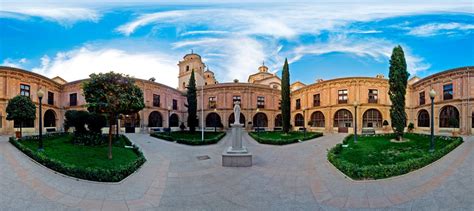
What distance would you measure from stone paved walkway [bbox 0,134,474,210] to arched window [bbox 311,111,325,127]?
22.5 m

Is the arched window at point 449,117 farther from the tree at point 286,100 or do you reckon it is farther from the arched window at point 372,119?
the tree at point 286,100

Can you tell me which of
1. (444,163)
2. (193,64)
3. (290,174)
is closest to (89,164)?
(290,174)

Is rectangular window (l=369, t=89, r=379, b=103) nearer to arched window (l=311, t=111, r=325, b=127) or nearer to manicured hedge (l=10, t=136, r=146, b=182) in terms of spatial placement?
arched window (l=311, t=111, r=325, b=127)

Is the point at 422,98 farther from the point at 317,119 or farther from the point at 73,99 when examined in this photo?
the point at 73,99

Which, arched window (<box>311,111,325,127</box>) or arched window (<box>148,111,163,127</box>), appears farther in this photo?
arched window (<box>148,111,163,127</box>)

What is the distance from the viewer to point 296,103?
112ft

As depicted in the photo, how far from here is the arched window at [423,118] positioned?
2411 cm

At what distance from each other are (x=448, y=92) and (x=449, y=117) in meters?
2.55

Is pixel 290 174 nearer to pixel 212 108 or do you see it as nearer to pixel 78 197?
pixel 78 197

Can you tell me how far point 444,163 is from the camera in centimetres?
755

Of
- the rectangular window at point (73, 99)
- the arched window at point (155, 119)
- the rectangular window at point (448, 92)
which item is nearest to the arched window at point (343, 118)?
the rectangular window at point (448, 92)

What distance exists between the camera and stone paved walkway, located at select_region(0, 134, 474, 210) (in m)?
4.54

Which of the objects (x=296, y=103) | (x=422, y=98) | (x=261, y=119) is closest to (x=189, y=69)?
(x=261, y=119)

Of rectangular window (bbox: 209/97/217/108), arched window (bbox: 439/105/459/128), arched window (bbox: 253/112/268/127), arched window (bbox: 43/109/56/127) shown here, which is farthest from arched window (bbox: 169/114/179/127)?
arched window (bbox: 439/105/459/128)
